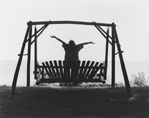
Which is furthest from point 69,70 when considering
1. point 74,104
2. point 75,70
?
point 74,104

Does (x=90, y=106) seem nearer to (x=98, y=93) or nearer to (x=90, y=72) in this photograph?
(x=98, y=93)

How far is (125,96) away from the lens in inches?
289

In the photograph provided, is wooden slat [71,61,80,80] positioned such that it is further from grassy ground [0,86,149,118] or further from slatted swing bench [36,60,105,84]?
grassy ground [0,86,149,118]

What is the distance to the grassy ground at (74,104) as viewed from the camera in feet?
18.6

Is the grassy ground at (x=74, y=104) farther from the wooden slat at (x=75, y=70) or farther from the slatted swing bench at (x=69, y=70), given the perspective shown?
the wooden slat at (x=75, y=70)

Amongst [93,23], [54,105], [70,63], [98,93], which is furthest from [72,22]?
[54,105]

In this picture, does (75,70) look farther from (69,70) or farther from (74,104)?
(74,104)

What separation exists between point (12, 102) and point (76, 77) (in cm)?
273

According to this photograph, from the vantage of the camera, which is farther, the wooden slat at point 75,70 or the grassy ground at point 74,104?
the wooden slat at point 75,70

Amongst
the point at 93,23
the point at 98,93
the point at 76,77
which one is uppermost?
the point at 93,23

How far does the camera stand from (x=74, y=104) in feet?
21.1

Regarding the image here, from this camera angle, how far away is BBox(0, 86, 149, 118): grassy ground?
566 cm

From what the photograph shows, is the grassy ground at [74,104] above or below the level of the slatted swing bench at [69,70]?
below

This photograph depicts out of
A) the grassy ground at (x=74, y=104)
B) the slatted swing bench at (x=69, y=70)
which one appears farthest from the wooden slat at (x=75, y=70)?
the grassy ground at (x=74, y=104)
